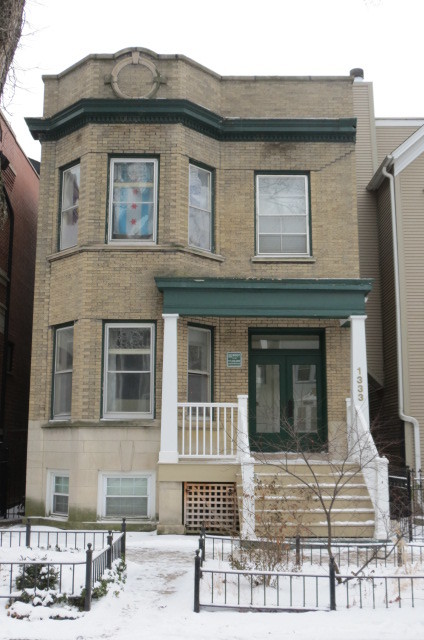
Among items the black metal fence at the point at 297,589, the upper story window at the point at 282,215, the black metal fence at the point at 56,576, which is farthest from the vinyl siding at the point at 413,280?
the black metal fence at the point at 56,576

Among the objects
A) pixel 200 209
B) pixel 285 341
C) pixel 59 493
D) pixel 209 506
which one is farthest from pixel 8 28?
pixel 59 493

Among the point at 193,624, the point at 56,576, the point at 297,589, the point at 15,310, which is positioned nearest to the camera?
the point at 193,624

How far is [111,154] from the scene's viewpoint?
588 inches

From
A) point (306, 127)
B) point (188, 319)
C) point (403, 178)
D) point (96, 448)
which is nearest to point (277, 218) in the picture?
point (306, 127)

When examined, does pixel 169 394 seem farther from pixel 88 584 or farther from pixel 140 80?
pixel 140 80

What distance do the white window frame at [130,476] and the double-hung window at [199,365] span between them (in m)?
1.72

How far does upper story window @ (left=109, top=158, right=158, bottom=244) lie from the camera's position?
14773 millimetres

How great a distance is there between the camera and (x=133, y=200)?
14.9 m

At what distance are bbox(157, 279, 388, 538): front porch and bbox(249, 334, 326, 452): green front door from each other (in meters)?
0.02

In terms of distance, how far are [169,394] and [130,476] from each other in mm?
1811

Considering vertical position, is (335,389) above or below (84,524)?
above

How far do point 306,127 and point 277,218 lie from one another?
6.46 feet

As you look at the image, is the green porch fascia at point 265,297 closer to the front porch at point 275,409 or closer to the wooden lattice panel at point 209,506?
the front porch at point 275,409

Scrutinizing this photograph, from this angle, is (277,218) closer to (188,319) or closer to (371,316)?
(188,319)
